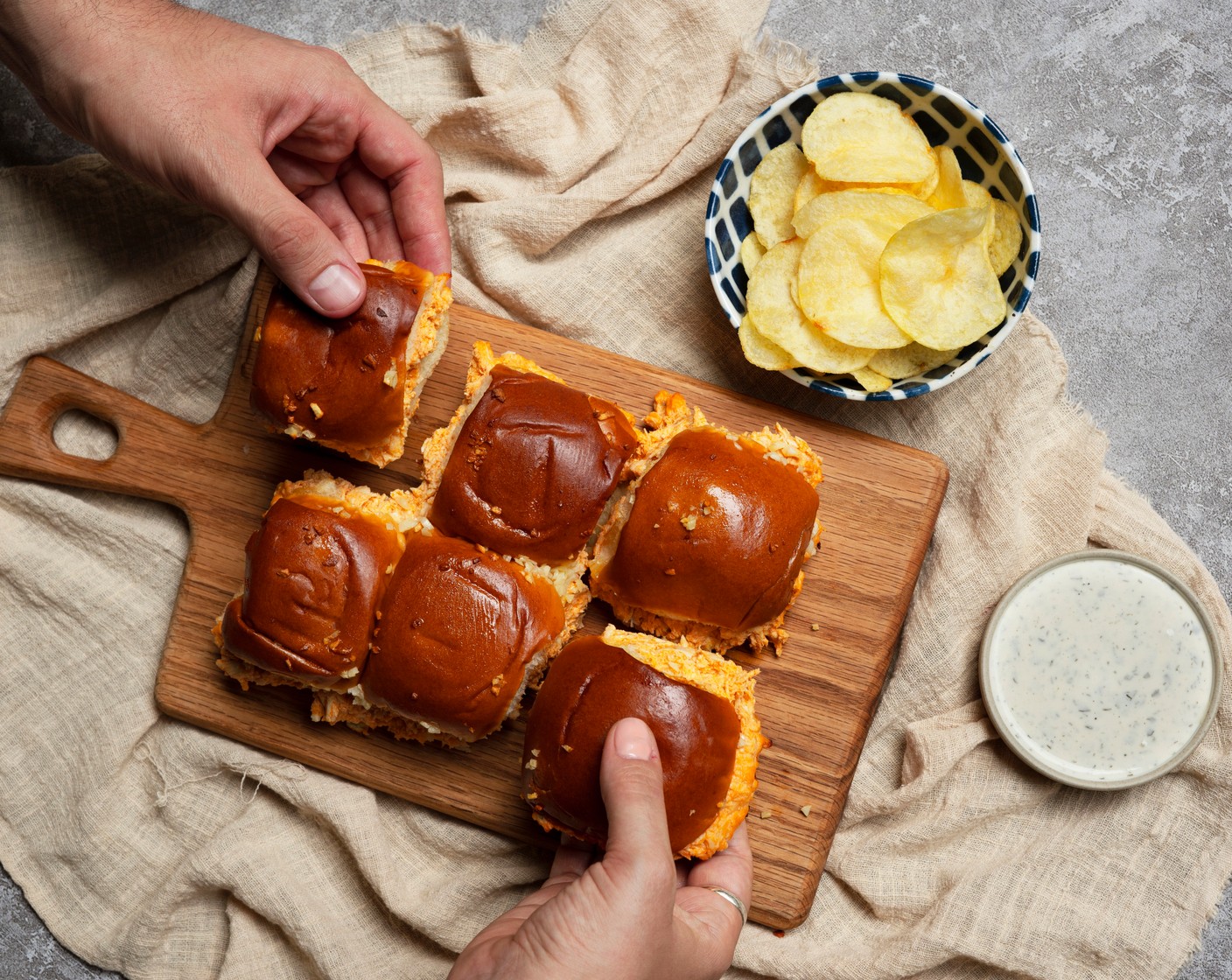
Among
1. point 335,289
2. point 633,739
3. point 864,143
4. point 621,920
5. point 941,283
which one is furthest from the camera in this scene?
point 864,143

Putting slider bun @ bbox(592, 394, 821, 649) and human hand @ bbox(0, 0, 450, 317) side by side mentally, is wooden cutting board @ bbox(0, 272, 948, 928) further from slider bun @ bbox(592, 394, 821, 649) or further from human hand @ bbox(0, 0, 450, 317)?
human hand @ bbox(0, 0, 450, 317)

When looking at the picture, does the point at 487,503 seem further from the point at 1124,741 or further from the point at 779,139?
the point at 1124,741

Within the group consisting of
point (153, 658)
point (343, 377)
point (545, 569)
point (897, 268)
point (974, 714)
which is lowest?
point (153, 658)

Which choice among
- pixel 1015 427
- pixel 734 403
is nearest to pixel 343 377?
pixel 734 403

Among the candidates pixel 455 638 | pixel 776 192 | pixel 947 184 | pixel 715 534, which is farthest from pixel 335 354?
pixel 947 184

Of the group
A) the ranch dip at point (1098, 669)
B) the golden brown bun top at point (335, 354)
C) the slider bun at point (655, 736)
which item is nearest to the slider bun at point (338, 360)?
the golden brown bun top at point (335, 354)

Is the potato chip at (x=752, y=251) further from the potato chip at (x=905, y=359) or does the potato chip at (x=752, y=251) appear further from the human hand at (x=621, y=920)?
the human hand at (x=621, y=920)

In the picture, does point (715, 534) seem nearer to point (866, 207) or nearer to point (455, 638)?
point (455, 638)
